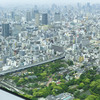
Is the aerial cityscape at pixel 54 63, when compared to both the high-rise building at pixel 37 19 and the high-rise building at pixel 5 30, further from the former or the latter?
the high-rise building at pixel 37 19

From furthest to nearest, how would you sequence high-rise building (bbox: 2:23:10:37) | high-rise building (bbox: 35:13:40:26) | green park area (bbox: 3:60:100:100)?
high-rise building (bbox: 35:13:40:26), high-rise building (bbox: 2:23:10:37), green park area (bbox: 3:60:100:100)

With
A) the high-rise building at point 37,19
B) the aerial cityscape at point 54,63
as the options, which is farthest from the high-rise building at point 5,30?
the high-rise building at point 37,19

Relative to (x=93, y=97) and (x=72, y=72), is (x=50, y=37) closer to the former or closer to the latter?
(x=72, y=72)

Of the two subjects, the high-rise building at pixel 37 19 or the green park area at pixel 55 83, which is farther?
the high-rise building at pixel 37 19

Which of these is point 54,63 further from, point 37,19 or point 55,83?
point 37,19

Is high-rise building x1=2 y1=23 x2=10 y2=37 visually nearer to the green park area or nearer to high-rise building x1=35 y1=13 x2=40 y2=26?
high-rise building x1=35 y1=13 x2=40 y2=26

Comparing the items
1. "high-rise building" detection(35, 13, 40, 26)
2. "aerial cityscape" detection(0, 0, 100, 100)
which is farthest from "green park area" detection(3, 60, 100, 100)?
"high-rise building" detection(35, 13, 40, 26)

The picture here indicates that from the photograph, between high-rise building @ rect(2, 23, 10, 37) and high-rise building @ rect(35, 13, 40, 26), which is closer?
high-rise building @ rect(2, 23, 10, 37)

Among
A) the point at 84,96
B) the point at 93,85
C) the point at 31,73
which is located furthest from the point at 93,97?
the point at 31,73

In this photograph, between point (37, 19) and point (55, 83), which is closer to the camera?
point (55, 83)

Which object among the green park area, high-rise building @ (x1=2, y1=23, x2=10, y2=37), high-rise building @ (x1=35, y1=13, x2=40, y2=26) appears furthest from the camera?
high-rise building @ (x1=35, y1=13, x2=40, y2=26)

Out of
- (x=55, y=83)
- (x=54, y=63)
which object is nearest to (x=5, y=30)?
(x=54, y=63)
